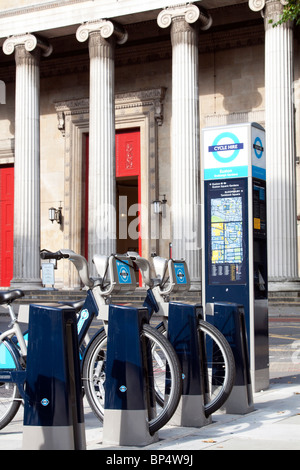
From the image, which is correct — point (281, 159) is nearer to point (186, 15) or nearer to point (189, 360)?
point (186, 15)

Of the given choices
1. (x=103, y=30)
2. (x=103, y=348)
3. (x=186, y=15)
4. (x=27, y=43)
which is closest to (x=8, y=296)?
(x=103, y=348)

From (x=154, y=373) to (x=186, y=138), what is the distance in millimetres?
19754

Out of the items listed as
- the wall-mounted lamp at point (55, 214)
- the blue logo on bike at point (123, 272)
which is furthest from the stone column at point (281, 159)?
the blue logo on bike at point (123, 272)

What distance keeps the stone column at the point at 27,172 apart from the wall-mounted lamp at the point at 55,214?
131 inches

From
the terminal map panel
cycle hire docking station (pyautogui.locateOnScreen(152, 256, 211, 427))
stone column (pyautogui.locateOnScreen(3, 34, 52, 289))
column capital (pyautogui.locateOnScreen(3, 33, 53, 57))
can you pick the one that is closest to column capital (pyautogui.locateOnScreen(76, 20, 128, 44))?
column capital (pyautogui.locateOnScreen(3, 33, 53, 57))

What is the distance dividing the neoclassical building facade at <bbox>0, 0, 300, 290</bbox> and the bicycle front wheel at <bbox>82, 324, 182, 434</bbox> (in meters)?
17.6

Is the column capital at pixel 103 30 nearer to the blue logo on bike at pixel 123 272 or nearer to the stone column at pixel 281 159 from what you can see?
the stone column at pixel 281 159

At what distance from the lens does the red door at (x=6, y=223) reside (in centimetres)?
3422

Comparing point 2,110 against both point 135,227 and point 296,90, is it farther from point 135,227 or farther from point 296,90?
point 296,90

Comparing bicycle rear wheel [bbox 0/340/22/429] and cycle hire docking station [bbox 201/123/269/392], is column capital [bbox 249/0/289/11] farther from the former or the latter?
bicycle rear wheel [bbox 0/340/22/429]

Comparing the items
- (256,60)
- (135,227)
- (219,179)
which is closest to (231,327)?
(219,179)

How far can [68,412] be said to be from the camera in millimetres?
5508

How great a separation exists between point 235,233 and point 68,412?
4.30 meters

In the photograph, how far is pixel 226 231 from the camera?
30.7 ft
